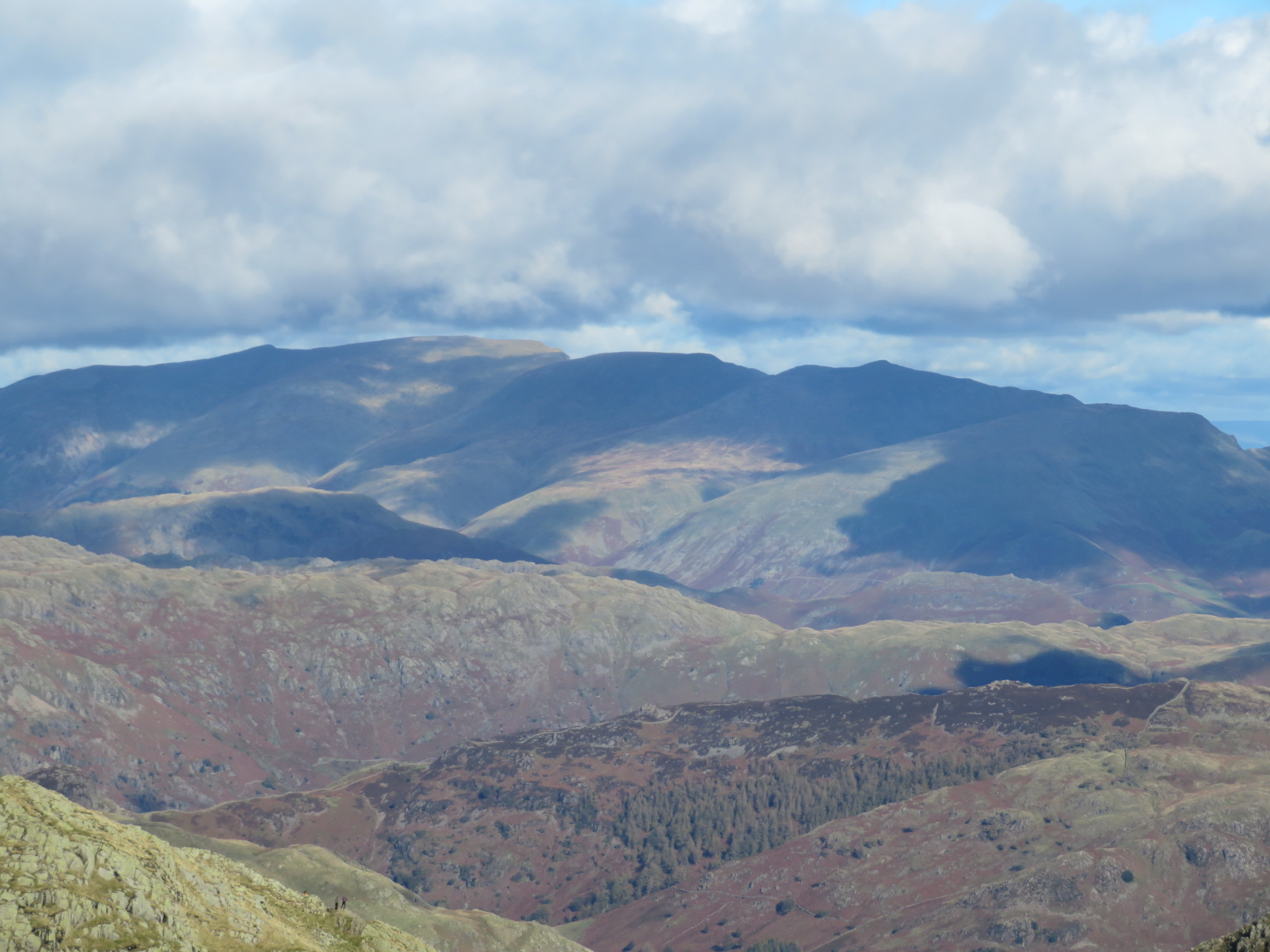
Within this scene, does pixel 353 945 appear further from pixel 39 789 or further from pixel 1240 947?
pixel 1240 947

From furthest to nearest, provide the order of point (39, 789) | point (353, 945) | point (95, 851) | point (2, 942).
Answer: point (353, 945) → point (39, 789) → point (95, 851) → point (2, 942)

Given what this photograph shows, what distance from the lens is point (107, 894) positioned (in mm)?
107062

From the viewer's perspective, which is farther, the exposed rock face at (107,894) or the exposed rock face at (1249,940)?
the exposed rock face at (107,894)

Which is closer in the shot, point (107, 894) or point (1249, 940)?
point (1249, 940)

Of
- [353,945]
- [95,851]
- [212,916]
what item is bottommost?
[353,945]

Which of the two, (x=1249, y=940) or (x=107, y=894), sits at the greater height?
(x=107, y=894)

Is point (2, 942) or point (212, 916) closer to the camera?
point (2, 942)

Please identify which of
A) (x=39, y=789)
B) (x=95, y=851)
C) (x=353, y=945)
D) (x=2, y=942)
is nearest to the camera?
(x=2, y=942)

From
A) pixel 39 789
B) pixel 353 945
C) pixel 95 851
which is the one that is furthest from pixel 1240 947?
pixel 39 789

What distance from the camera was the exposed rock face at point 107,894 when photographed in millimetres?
101812

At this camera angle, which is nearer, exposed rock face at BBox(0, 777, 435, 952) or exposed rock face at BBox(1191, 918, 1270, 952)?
exposed rock face at BBox(1191, 918, 1270, 952)

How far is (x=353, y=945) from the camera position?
133500 mm

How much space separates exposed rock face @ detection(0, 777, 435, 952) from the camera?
10181 centimetres

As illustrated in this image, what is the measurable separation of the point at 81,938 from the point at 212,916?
16.4m
